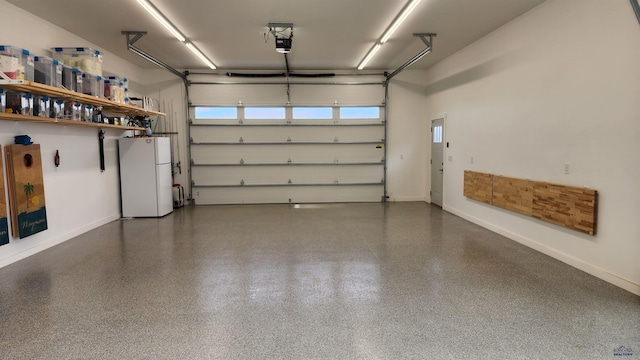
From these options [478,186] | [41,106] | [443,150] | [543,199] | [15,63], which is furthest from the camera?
[443,150]

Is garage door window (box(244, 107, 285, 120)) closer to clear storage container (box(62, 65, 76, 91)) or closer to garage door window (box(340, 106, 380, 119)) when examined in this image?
garage door window (box(340, 106, 380, 119))

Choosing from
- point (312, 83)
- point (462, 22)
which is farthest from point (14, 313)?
point (312, 83)

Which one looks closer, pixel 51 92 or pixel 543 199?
pixel 51 92

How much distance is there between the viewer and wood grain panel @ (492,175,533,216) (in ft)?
15.3

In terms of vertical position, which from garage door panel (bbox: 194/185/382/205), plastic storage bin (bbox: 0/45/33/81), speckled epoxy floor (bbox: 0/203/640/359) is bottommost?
speckled epoxy floor (bbox: 0/203/640/359)

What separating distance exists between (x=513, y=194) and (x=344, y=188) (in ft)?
14.5

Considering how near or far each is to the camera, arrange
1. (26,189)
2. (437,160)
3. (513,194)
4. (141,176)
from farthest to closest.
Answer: (437,160) → (141,176) → (513,194) → (26,189)

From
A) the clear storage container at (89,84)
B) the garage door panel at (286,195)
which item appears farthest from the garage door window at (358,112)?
the clear storage container at (89,84)

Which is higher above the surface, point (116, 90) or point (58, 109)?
point (116, 90)

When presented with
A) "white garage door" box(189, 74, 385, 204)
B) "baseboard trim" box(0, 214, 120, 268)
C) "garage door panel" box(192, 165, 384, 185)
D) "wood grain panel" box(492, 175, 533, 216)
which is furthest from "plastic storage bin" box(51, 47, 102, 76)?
"wood grain panel" box(492, 175, 533, 216)

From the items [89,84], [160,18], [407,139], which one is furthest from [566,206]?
[89,84]

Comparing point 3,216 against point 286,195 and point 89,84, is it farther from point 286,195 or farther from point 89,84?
point 286,195

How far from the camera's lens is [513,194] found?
5004 millimetres

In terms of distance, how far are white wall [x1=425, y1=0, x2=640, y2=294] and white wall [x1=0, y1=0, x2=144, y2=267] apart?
696cm
